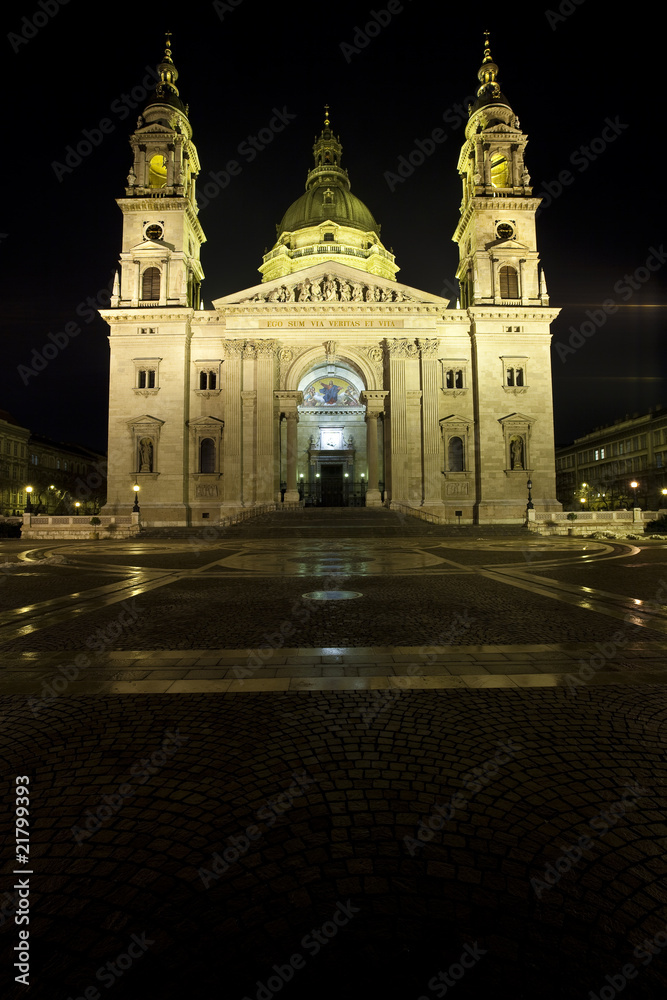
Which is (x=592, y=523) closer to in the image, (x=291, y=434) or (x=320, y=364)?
(x=291, y=434)

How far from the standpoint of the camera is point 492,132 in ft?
141

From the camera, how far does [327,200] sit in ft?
184

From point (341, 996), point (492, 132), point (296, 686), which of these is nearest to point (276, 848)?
point (341, 996)

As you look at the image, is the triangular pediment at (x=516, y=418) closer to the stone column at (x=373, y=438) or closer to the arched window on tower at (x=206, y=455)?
the stone column at (x=373, y=438)

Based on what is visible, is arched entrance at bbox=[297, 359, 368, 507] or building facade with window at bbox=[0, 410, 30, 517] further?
building facade with window at bbox=[0, 410, 30, 517]

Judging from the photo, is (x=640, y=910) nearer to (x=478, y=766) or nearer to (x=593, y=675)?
(x=478, y=766)

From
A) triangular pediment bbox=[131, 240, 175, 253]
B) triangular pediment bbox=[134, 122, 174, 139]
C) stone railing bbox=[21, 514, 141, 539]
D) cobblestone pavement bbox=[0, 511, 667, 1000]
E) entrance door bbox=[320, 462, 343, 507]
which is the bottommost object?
cobblestone pavement bbox=[0, 511, 667, 1000]

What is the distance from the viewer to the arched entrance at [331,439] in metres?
47.9

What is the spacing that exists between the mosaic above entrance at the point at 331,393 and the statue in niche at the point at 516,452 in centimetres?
1520

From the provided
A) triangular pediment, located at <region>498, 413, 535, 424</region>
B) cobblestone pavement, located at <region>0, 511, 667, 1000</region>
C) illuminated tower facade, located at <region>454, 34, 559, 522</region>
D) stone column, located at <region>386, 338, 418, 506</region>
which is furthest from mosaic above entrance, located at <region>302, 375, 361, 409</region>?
cobblestone pavement, located at <region>0, 511, 667, 1000</region>

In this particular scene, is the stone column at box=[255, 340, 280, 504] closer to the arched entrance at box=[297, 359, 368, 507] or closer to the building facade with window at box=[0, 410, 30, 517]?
the arched entrance at box=[297, 359, 368, 507]

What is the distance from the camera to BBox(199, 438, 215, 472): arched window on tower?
4053cm

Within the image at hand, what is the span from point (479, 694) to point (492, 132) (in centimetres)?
5121

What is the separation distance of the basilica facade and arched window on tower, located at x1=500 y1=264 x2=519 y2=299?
0.12 meters
